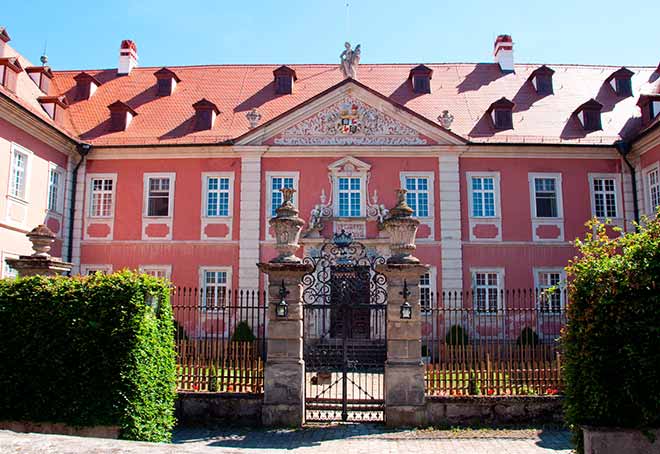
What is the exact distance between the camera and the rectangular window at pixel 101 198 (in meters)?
21.1

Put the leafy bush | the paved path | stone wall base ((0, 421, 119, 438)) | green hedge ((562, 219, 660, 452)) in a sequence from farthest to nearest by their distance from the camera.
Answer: the leafy bush, the paved path, stone wall base ((0, 421, 119, 438)), green hedge ((562, 219, 660, 452))

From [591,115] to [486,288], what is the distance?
7554 mm

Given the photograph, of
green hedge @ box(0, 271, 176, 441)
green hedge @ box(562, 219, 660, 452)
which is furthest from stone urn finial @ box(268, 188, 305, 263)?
green hedge @ box(562, 219, 660, 452)

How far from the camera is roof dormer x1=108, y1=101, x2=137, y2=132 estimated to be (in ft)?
71.7

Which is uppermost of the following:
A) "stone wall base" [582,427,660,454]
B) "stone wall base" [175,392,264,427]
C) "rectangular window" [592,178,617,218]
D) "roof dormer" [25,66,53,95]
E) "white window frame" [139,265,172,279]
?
"roof dormer" [25,66,53,95]

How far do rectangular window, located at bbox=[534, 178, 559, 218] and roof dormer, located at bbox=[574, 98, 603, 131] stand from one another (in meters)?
2.53

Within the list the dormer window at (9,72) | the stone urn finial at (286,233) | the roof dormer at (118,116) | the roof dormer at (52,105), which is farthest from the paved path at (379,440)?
the roof dormer at (118,116)

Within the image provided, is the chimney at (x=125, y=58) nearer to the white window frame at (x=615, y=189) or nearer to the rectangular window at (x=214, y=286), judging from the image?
the rectangular window at (x=214, y=286)

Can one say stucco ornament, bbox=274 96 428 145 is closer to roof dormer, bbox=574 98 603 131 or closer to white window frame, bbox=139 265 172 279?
white window frame, bbox=139 265 172 279

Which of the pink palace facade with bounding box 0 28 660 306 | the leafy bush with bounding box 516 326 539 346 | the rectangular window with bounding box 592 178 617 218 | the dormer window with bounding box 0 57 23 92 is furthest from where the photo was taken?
the rectangular window with bounding box 592 178 617 218

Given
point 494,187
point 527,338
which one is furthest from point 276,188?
point 527,338

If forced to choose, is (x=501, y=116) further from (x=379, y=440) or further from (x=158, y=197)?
(x=379, y=440)

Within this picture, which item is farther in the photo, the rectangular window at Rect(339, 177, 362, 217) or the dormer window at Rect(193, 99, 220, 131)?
the dormer window at Rect(193, 99, 220, 131)

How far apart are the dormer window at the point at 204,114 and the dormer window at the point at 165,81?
278 centimetres
